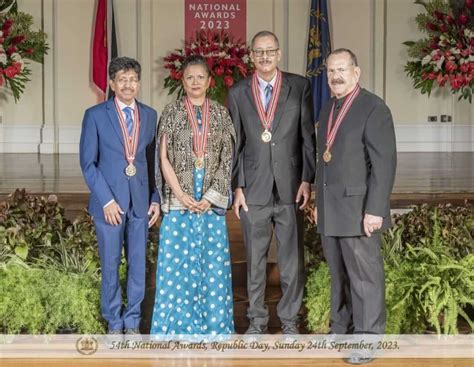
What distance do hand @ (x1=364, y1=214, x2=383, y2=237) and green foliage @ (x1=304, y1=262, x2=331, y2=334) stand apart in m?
0.77

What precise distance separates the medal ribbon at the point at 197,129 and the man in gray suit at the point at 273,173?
215mm

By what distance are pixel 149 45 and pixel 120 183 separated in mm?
6407

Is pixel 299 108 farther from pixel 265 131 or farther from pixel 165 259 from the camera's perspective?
pixel 165 259

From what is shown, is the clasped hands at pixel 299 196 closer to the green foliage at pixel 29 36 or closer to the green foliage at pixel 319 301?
the green foliage at pixel 319 301

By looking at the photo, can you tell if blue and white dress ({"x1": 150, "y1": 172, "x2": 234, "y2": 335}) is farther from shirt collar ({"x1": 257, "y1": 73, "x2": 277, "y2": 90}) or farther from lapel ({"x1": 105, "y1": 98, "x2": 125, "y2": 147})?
shirt collar ({"x1": 257, "y1": 73, "x2": 277, "y2": 90})

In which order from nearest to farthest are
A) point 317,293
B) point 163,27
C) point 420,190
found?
1. point 317,293
2. point 420,190
3. point 163,27

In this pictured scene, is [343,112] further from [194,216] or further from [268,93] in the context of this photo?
[194,216]

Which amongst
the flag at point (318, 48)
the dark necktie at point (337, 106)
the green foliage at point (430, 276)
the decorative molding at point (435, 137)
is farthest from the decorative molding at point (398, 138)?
the dark necktie at point (337, 106)

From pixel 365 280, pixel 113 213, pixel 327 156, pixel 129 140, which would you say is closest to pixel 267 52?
pixel 327 156

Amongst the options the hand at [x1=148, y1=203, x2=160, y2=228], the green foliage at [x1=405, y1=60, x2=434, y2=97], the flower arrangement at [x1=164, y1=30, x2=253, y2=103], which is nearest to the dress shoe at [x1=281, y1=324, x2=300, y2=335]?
the hand at [x1=148, y1=203, x2=160, y2=228]

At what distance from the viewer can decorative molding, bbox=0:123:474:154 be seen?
35.8 feet

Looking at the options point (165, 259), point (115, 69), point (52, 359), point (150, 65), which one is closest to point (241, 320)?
point (165, 259)

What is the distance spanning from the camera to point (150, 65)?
429 inches

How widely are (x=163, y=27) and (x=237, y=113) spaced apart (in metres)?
6.28
